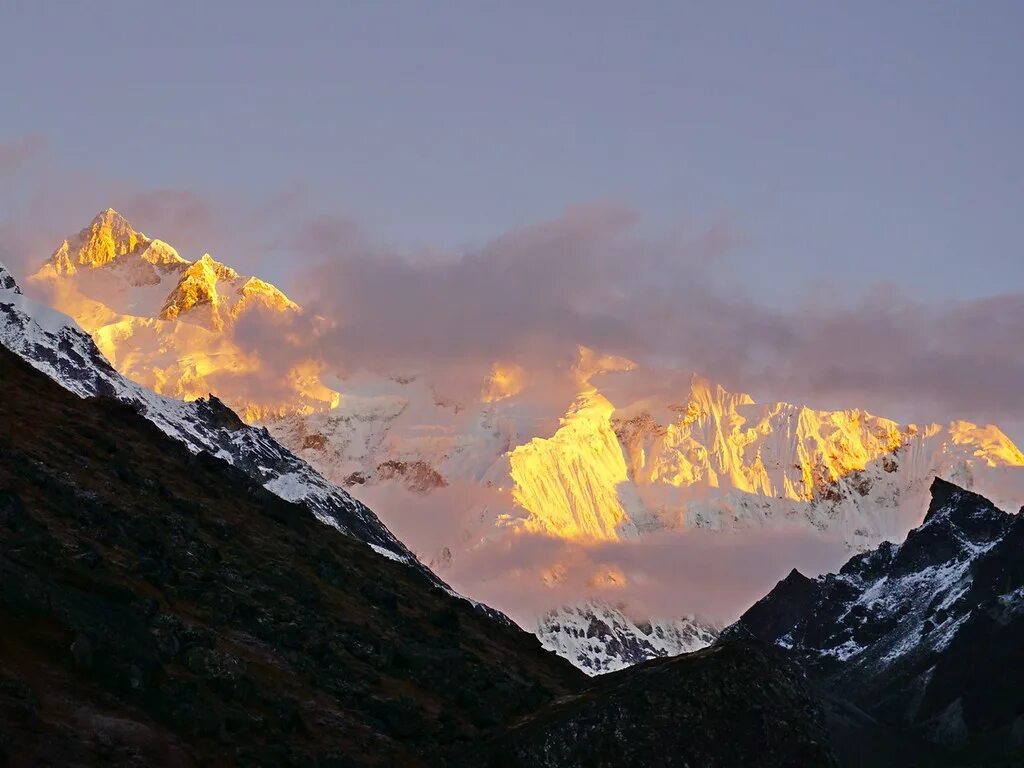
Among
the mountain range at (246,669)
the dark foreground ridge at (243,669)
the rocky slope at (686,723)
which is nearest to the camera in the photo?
the dark foreground ridge at (243,669)

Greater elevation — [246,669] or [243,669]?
[246,669]

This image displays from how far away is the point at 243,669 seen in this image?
403 feet

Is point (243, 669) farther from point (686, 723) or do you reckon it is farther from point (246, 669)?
point (686, 723)

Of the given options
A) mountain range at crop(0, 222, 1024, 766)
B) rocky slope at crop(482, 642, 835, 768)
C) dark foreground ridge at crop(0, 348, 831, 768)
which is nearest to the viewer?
dark foreground ridge at crop(0, 348, 831, 768)

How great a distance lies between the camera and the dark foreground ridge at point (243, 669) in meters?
106

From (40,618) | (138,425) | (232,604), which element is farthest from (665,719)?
(138,425)

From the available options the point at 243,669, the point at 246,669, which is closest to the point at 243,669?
the point at 243,669

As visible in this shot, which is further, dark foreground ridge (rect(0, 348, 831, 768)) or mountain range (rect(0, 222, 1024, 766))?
mountain range (rect(0, 222, 1024, 766))

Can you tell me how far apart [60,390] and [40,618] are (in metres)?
90.5

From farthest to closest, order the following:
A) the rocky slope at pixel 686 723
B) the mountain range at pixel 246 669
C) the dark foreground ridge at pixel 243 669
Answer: the rocky slope at pixel 686 723 < the mountain range at pixel 246 669 < the dark foreground ridge at pixel 243 669

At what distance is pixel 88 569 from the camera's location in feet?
411

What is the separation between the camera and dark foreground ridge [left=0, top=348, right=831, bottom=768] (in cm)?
10631

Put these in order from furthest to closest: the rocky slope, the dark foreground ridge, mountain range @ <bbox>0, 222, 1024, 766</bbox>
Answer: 1. the rocky slope
2. mountain range @ <bbox>0, 222, 1024, 766</bbox>
3. the dark foreground ridge

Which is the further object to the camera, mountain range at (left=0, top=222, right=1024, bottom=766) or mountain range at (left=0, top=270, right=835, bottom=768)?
mountain range at (left=0, top=222, right=1024, bottom=766)
